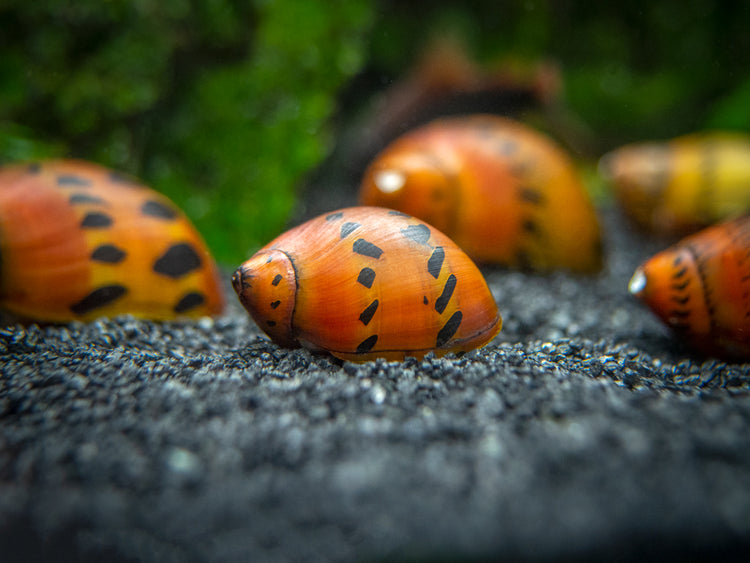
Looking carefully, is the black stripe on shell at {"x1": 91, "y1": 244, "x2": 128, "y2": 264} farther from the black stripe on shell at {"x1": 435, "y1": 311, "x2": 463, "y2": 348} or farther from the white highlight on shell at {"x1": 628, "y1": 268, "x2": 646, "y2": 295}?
the white highlight on shell at {"x1": 628, "y1": 268, "x2": 646, "y2": 295}

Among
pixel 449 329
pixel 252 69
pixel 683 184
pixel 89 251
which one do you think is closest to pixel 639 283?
pixel 449 329

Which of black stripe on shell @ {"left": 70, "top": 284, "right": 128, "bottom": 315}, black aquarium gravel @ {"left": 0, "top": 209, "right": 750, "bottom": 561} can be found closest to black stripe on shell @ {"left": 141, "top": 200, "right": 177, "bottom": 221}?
black stripe on shell @ {"left": 70, "top": 284, "right": 128, "bottom": 315}

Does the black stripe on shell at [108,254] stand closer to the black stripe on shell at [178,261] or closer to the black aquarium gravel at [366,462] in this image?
the black stripe on shell at [178,261]

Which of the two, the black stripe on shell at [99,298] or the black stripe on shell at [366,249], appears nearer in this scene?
the black stripe on shell at [366,249]

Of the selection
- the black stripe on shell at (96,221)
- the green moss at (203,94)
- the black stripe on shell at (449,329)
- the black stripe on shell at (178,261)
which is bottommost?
the black stripe on shell at (449,329)

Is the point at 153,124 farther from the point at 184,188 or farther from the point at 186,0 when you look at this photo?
the point at 186,0

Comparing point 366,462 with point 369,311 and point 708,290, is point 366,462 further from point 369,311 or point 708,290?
point 708,290

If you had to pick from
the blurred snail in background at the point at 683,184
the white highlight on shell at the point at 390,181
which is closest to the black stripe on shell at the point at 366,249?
the white highlight on shell at the point at 390,181
